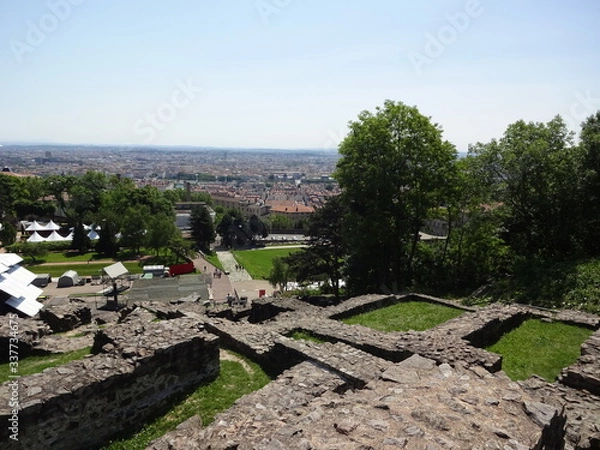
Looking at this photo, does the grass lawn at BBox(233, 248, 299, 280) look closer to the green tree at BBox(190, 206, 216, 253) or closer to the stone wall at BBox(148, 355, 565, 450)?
the green tree at BBox(190, 206, 216, 253)

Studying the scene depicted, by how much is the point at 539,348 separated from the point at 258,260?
2342 inches

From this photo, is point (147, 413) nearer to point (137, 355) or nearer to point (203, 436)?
point (137, 355)

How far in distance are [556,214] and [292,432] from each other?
20930 millimetres

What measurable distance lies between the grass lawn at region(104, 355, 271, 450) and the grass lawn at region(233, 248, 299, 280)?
4217 centimetres

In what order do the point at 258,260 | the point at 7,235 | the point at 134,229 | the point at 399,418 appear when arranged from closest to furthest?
the point at 399,418, the point at 7,235, the point at 134,229, the point at 258,260

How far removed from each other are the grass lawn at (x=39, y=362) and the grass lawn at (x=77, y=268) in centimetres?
3593

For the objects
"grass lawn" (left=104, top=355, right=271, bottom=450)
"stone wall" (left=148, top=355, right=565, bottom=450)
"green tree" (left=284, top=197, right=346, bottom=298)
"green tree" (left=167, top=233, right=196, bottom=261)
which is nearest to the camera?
"stone wall" (left=148, top=355, right=565, bottom=450)

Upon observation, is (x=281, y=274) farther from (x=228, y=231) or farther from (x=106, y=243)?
(x=228, y=231)

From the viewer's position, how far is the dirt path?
383 inches

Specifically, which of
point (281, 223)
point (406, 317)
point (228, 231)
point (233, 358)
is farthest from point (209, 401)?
point (281, 223)

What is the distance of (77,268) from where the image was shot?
46.5 meters

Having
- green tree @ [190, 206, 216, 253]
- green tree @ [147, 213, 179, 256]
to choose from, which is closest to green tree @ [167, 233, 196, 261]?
green tree @ [147, 213, 179, 256]

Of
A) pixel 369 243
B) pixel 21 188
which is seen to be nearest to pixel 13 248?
pixel 21 188

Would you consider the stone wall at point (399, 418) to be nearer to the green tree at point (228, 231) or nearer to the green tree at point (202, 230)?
the green tree at point (202, 230)
